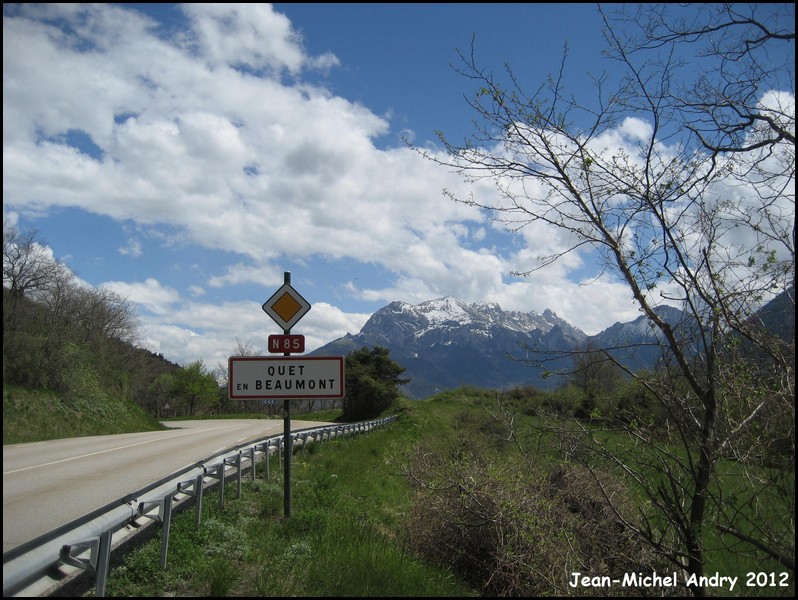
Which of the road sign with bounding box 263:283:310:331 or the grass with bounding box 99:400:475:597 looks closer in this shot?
the grass with bounding box 99:400:475:597

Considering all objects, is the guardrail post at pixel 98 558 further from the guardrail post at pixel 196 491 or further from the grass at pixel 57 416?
the grass at pixel 57 416

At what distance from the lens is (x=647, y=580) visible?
6613mm

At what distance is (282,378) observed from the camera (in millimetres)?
8492

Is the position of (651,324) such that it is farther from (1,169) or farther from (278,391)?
(1,169)

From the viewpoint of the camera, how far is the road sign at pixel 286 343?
8.52m

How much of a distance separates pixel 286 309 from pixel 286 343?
0.50 metres

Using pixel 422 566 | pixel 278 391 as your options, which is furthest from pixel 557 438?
pixel 278 391

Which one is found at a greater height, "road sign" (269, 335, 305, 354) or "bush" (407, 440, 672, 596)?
"road sign" (269, 335, 305, 354)

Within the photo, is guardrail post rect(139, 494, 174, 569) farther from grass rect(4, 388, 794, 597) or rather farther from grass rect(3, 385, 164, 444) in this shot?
grass rect(3, 385, 164, 444)

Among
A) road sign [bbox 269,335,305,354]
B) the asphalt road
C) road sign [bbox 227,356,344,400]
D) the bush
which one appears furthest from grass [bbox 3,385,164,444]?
the bush

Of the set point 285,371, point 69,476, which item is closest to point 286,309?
point 285,371

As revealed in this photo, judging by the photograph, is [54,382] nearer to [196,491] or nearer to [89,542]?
[196,491]

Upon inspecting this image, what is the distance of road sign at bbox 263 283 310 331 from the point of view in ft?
28.1

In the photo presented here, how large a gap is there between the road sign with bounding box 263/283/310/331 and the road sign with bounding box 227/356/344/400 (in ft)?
1.73
